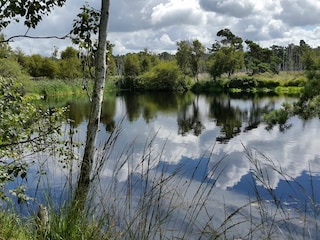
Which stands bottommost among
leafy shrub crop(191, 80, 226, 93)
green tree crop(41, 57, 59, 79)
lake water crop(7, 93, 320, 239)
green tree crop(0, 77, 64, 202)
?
lake water crop(7, 93, 320, 239)

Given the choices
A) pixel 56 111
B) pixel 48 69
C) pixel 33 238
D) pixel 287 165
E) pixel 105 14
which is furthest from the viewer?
pixel 48 69

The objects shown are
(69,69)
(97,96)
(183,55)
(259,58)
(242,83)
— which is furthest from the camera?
(259,58)

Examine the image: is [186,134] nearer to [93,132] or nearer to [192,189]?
[192,189]

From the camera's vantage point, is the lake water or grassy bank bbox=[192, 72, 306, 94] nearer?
the lake water

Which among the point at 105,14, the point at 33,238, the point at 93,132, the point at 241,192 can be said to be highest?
the point at 105,14

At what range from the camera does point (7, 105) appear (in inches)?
124

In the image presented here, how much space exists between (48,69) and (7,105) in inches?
2207

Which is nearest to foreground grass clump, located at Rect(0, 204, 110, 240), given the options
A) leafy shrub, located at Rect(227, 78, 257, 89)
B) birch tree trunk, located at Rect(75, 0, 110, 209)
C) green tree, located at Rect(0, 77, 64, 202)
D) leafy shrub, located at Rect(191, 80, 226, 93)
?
birch tree trunk, located at Rect(75, 0, 110, 209)

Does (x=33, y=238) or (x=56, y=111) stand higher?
(x=56, y=111)

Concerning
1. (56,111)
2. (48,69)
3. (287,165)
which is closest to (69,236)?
(56,111)

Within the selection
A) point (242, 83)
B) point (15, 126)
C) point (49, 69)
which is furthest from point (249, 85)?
point (15, 126)

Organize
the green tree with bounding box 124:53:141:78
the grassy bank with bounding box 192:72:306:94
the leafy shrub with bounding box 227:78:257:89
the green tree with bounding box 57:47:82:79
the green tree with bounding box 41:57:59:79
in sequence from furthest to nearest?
the green tree with bounding box 124:53:141:78 → the leafy shrub with bounding box 227:78:257:89 → the grassy bank with bounding box 192:72:306:94 → the green tree with bounding box 41:57:59:79 → the green tree with bounding box 57:47:82:79

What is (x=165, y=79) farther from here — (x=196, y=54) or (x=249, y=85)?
(x=249, y=85)

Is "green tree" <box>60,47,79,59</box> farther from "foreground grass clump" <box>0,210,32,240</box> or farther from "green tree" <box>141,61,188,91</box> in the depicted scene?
"foreground grass clump" <box>0,210,32,240</box>
